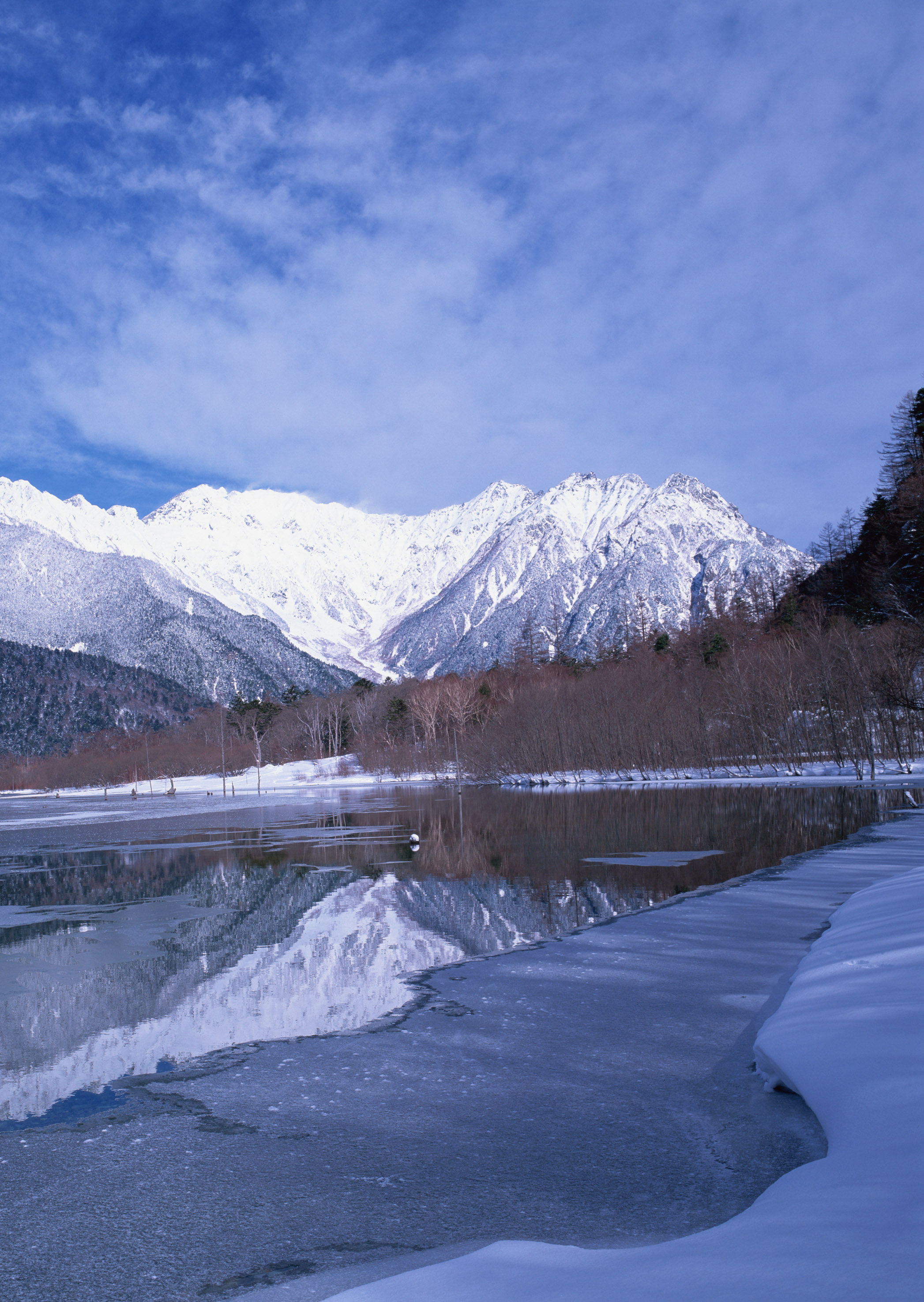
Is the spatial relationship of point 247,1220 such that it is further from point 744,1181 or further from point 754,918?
point 754,918

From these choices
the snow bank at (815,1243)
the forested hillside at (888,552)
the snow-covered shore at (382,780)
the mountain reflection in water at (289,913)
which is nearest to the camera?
the snow bank at (815,1243)

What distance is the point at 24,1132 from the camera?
20.1 ft

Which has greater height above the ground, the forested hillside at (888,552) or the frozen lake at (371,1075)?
the forested hillside at (888,552)

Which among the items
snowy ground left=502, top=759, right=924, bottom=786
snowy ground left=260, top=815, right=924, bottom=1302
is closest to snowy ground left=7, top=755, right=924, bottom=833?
snowy ground left=502, top=759, right=924, bottom=786

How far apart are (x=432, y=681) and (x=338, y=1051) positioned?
11371cm

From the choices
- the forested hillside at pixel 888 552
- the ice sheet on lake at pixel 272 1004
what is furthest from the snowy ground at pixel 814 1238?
the forested hillside at pixel 888 552

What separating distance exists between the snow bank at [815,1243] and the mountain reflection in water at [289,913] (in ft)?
15.6

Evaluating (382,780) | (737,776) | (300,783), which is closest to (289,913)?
(737,776)

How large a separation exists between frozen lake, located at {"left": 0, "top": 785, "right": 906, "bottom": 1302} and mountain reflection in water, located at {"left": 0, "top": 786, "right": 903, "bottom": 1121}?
8 cm

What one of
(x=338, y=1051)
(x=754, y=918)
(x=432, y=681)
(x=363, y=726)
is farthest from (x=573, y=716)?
(x=338, y=1051)

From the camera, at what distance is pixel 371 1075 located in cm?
705

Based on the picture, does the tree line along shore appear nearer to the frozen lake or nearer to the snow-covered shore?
the snow-covered shore

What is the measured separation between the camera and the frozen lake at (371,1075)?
4547mm

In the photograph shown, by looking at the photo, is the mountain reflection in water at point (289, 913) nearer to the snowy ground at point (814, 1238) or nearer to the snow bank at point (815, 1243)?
the snowy ground at point (814, 1238)
